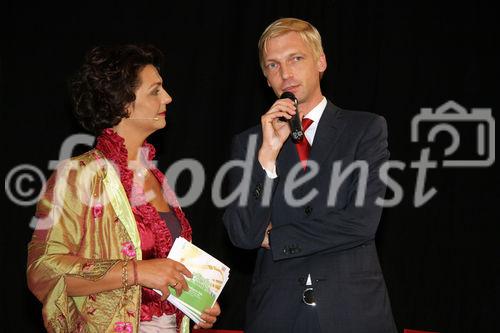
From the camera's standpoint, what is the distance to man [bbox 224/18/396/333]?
257 cm

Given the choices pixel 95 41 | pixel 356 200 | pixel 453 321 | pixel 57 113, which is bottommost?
pixel 453 321

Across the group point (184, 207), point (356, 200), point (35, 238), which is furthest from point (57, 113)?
point (356, 200)

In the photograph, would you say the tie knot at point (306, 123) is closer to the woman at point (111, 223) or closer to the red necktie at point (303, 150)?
the red necktie at point (303, 150)

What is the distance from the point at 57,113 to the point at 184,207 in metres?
1.02

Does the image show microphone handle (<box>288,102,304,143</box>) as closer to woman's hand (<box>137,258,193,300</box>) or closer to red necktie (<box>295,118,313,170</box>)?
red necktie (<box>295,118,313,170</box>)

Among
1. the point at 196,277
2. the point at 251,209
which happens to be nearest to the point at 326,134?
the point at 251,209

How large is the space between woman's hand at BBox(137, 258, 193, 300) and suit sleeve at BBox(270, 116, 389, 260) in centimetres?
42

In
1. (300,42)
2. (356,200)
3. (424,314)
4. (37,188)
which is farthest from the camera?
(424,314)

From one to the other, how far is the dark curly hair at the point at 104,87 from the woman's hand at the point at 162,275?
673mm

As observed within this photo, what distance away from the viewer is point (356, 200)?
270 centimetres

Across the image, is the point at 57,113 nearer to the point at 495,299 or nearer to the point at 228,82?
the point at 228,82

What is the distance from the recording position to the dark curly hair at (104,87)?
3.00 m

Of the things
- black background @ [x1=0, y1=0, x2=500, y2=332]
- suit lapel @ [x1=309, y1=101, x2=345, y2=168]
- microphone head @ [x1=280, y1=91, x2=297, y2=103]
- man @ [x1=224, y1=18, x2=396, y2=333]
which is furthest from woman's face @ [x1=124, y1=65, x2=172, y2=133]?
black background @ [x1=0, y1=0, x2=500, y2=332]

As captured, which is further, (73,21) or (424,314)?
(424,314)
